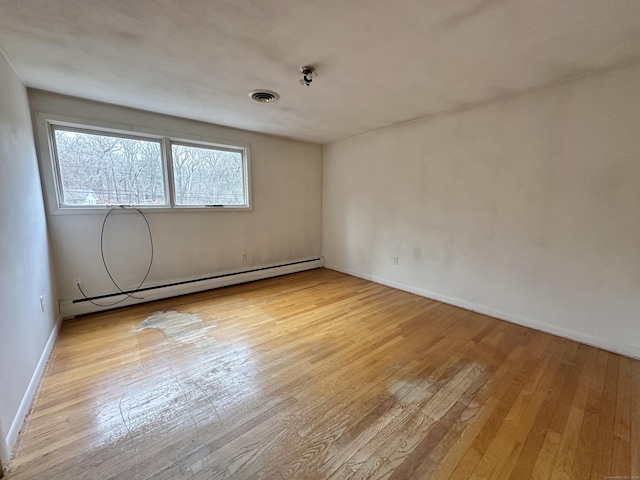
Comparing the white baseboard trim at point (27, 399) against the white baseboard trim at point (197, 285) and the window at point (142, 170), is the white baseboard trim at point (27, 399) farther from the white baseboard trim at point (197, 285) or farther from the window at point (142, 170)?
the window at point (142, 170)

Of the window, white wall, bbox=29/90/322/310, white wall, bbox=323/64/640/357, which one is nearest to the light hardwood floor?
white wall, bbox=323/64/640/357

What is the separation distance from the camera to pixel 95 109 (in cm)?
282

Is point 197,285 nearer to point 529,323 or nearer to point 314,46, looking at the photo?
point 314,46

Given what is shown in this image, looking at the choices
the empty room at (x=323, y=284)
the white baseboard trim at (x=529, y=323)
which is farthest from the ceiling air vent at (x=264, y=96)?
the white baseboard trim at (x=529, y=323)

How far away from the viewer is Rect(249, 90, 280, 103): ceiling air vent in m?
2.52

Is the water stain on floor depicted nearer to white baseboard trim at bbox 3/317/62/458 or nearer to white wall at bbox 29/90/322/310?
white baseboard trim at bbox 3/317/62/458

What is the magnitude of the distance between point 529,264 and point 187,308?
3811mm

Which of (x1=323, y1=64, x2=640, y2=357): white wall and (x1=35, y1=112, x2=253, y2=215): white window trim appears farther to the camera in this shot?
(x1=35, y1=112, x2=253, y2=215): white window trim

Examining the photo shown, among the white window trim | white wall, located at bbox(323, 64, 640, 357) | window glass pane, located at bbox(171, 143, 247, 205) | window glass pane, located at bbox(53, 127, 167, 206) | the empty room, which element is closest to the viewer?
the empty room

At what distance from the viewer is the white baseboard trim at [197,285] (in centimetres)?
287

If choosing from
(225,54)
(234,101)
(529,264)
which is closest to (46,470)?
(225,54)

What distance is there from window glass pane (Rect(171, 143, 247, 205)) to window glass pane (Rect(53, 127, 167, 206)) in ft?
0.73

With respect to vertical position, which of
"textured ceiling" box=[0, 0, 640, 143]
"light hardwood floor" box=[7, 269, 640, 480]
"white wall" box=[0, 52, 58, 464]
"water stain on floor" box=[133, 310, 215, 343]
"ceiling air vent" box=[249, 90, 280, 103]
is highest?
"textured ceiling" box=[0, 0, 640, 143]

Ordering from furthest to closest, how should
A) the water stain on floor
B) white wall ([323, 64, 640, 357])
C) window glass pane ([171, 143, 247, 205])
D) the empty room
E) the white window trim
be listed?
window glass pane ([171, 143, 247, 205]) → the white window trim → the water stain on floor → white wall ([323, 64, 640, 357]) → the empty room
